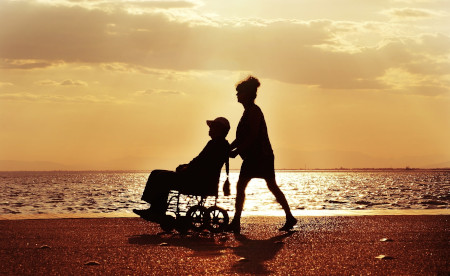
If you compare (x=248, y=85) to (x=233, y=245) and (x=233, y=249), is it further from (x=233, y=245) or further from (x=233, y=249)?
(x=233, y=249)

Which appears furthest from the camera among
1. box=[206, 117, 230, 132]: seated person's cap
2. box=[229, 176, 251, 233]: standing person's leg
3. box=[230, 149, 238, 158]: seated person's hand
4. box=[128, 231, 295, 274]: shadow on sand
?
box=[230, 149, 238, 158]: seated person's hand

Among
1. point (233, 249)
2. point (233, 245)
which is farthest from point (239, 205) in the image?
point (233, 249)

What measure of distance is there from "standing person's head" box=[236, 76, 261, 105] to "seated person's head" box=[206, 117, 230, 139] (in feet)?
2.02

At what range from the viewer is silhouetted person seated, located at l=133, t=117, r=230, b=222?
35.2ft

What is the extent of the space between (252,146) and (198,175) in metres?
1.04

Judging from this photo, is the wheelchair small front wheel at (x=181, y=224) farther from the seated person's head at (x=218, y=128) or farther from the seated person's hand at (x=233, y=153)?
the seated person's head at (x=218, y=128)

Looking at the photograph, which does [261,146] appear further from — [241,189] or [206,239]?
[206,239]

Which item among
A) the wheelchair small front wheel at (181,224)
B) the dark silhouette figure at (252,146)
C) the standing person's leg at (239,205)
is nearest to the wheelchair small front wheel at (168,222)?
the wheelchair small front wheel at (181,224)

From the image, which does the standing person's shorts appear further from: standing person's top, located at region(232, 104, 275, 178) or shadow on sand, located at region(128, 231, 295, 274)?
shadow on sand, located at region(128, 231, 295, 274)

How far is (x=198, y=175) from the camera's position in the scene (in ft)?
35.3

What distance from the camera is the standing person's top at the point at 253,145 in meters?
11.1

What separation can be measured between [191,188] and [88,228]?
79.4 inches

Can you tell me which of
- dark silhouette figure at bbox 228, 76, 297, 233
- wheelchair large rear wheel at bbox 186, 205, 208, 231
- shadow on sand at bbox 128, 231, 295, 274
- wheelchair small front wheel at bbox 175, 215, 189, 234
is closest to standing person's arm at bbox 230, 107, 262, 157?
dark silhouette figure at bbox 228, 76, 297, 233

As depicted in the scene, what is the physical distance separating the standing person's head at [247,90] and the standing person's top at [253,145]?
0.12 metres
